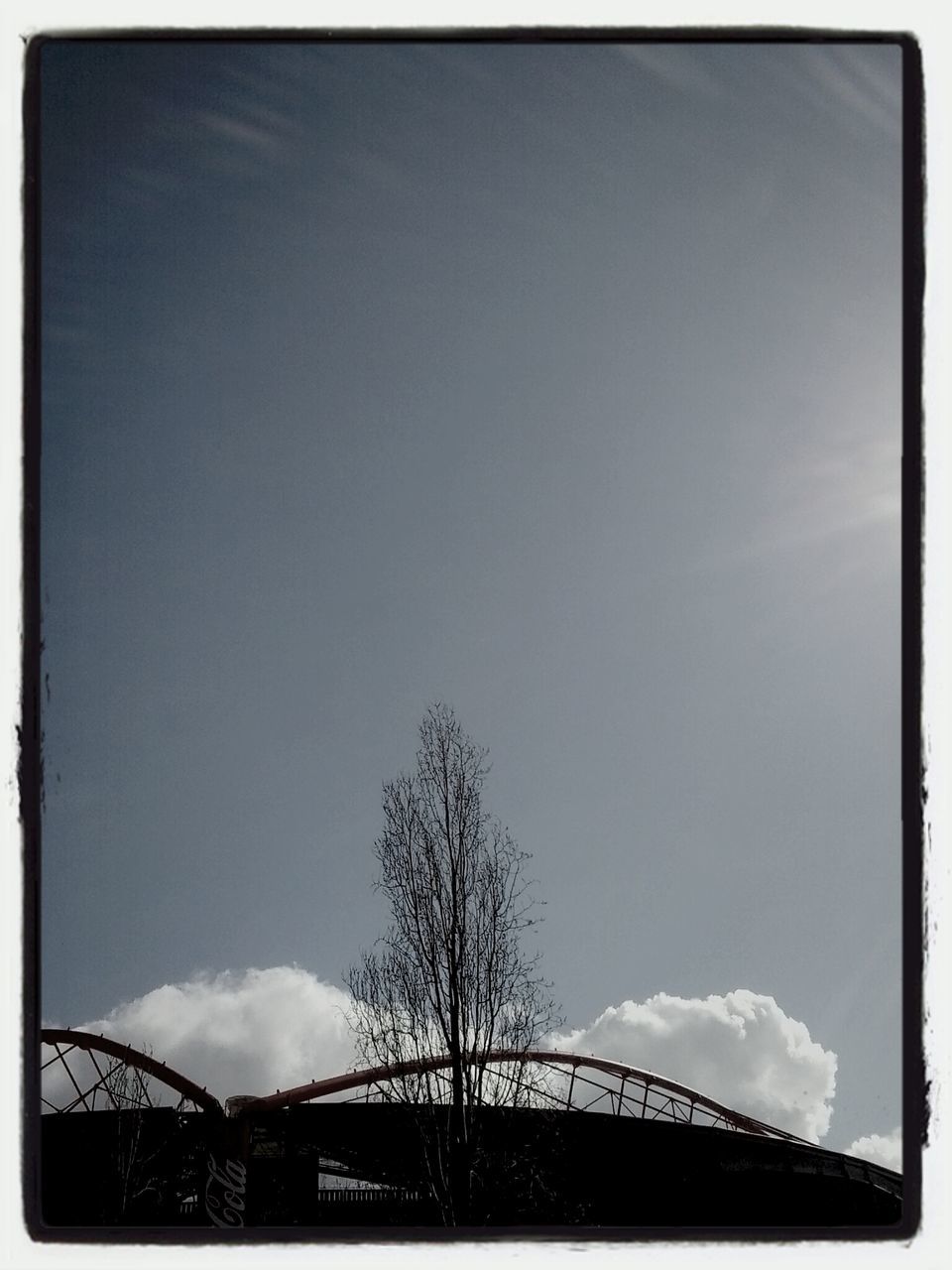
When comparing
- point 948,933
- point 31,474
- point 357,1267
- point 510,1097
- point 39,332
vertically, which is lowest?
point 510,1097

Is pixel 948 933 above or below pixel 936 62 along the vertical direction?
below

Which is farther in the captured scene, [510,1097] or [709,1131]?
[709,1131]

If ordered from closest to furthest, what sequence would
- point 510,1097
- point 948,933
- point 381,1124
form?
point 948,933
point 510,1097
point 381,1124

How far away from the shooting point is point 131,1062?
1252 cm

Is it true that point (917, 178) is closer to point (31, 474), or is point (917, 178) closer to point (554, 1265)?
point (31, 474)

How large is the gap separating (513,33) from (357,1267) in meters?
1.21

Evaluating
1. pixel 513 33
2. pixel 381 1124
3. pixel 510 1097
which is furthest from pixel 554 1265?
pixel 381 1124

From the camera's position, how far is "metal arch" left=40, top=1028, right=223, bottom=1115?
1205 centimetres

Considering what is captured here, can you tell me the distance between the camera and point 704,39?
1.08 meters

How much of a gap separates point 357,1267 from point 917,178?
1.18 meters

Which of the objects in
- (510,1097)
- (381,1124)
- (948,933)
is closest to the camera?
(948,933)

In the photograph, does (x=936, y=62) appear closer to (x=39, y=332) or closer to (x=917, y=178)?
(x=917, y=178)

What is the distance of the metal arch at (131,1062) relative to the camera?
12055mm

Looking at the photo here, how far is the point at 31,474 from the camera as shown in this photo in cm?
105
